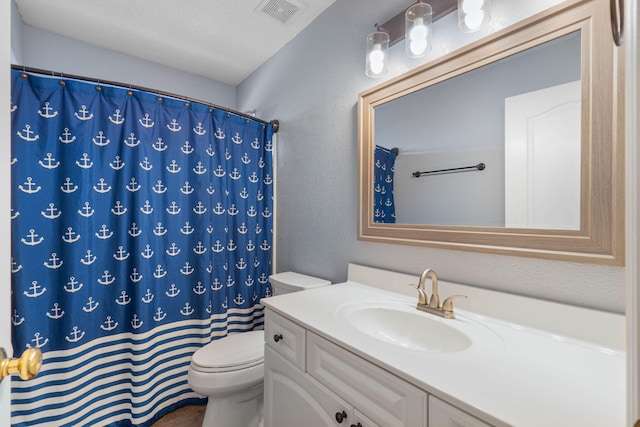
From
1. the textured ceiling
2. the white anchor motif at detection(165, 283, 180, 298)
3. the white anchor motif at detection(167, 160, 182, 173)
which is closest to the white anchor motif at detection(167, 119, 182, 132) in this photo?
the white anchor motif at detection(167, 160, 182, 173)

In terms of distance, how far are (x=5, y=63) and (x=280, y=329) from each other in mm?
1036

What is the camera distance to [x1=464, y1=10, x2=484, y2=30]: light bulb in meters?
1.03

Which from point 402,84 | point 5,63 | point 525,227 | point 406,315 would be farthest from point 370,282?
point 5,63

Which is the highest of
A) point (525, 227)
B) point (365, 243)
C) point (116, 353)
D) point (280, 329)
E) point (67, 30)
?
point (67, 30)

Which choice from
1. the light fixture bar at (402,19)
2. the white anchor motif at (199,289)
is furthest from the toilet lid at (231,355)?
the light fixture bar at (402,19)

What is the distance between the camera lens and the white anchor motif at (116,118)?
1553mm

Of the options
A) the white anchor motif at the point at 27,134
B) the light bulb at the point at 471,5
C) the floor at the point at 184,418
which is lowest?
the floor at the point at 184,418

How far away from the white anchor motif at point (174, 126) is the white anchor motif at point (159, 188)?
33 centimetres

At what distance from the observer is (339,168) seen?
1.66m

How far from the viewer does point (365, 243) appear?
59.2 inches

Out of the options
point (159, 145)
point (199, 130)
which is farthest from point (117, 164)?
point (199, 130)

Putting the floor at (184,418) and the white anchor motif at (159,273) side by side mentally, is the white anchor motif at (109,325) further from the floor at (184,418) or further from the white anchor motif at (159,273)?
the floor at (184,418)

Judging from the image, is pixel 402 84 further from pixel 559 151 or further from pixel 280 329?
pixel 280 329

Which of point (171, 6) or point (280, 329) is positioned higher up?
point (171, 6)
